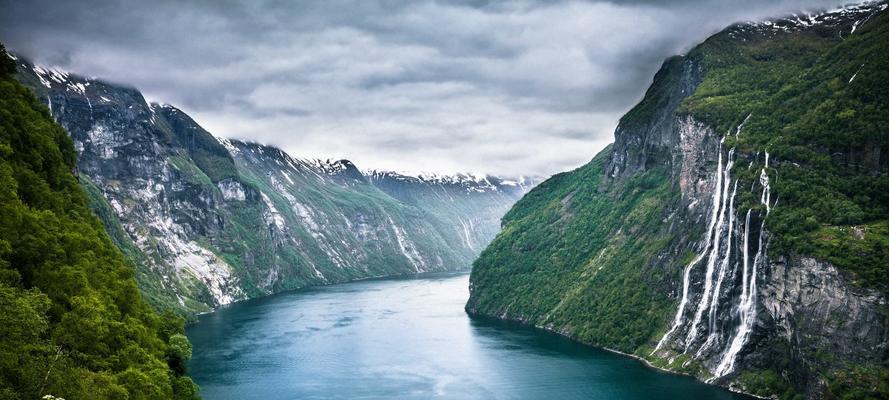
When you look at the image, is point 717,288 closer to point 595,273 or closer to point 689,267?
point 689,267

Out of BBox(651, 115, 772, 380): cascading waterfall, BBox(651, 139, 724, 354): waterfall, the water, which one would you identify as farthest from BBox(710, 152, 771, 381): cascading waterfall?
BBox(651, 139, 724, 354): waterfall

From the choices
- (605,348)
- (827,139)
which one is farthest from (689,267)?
(827,139)

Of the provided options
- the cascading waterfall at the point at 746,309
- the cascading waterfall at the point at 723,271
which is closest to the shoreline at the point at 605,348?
the cascading waterfall at the point at 723,271

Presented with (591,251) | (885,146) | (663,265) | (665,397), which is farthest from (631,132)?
(665,397)

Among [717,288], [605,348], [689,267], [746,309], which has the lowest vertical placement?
[605,348]

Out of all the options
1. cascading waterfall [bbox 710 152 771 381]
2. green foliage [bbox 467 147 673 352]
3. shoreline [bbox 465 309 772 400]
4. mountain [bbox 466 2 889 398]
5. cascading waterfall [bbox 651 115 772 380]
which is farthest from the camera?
green foliage [bbox 467 147 673 352]

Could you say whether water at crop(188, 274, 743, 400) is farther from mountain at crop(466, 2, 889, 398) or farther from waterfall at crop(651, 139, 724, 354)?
mountain at crop(466, 2, 889, 398)

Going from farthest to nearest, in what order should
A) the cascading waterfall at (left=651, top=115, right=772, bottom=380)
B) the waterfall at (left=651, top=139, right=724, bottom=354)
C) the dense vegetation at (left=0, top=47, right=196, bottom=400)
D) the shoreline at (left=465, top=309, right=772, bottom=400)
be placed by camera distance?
the waterfall at (left=651, top=139, right=724, bottom=354), the cascading waterfall at (left=651, top=115, right=772, bottom=380), the shoreline at (left=465, top=309, right=772, bottom=400), the dense vegetation at (left=0, top=47, right=196, bottom=400)
